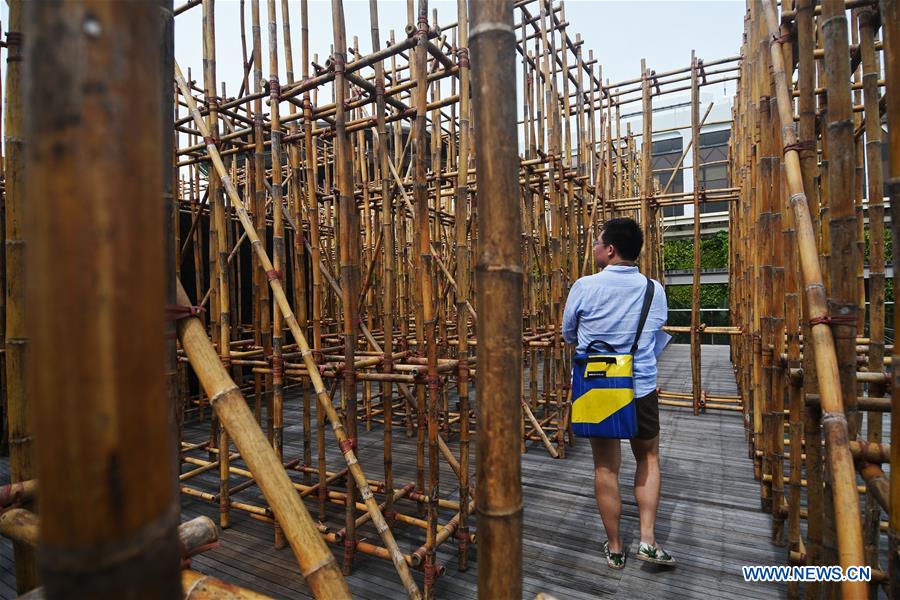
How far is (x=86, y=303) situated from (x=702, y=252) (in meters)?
18.0

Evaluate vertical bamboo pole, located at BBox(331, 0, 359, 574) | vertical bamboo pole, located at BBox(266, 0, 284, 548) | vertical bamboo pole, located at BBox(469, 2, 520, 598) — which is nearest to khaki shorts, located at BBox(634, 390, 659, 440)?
vertical bamboo pole, located at BBox(331, 0, 359, 574)

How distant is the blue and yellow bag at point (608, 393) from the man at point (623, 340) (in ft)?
0.16

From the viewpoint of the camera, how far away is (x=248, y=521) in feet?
11.3

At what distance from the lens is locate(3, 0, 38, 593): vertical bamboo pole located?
1.59 meters

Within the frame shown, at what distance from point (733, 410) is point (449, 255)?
4420 mm

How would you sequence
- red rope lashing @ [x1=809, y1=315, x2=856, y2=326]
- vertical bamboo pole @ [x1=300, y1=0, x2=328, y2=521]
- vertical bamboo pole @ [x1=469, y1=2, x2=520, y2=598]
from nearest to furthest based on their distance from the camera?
1. vertical bamboo pole @ [x1=469, y1=2, x2=520, y2=598]
2. red rope lashing @ [x1=809, y1=315, x2=856, y2=326]
3. vertical bamboo pole @ [x1=300, y1=0, x2=328, y2=521]

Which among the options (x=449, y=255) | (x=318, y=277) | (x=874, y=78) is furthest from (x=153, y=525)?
(x=449, y=255)

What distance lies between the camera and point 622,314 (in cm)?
261

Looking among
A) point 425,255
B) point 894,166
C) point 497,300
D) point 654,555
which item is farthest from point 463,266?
point 654,555

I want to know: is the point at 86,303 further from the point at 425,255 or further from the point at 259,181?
the point at 259,181

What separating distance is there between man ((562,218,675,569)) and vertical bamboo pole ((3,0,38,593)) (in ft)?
8.48

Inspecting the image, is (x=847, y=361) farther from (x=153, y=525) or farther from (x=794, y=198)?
(x=153, y=525)

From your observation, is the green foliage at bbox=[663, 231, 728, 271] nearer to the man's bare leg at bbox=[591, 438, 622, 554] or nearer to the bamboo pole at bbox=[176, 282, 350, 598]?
the man's bare leg at bbox=[591, 438, 622, 554]

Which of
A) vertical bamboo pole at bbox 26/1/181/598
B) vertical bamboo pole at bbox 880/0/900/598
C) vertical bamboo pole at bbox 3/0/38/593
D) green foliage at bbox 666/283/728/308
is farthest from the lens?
green foliage at bbox 666/283/728/308
